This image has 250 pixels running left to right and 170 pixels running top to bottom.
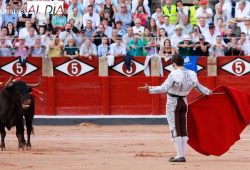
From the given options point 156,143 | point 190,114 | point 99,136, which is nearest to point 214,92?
point 190,114

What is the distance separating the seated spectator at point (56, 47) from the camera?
1947 centimetres

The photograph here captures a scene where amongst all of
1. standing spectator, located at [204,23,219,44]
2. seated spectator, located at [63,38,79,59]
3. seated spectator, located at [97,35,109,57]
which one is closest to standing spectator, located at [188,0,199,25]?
standing spectator, located at [204,23,219,44]

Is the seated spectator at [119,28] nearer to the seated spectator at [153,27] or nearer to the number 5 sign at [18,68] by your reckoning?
the seated spectator at [153,27]

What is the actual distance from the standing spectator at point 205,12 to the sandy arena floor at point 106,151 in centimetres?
242

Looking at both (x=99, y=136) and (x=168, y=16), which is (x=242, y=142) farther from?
(x=168, y=16)

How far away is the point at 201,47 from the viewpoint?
64.3 feet

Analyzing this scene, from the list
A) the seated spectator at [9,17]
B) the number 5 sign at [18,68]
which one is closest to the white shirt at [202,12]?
the number 5 sign at [18,68]

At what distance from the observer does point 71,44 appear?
19.6 meters

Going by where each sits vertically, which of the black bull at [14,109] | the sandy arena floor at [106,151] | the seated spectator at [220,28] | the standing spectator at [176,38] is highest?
the seated spectator at [220,28]

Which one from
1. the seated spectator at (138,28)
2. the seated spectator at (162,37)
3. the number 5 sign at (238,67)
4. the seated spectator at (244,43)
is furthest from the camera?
the number 5 sign at (238,67)

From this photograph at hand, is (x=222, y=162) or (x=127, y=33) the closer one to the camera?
(x=222, y=162)

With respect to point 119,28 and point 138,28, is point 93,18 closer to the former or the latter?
point 119,28

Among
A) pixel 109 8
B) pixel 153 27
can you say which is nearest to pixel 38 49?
pixel 109 8

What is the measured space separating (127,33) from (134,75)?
1.23 metres
